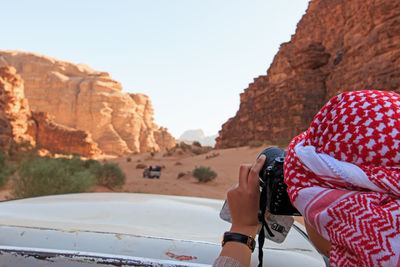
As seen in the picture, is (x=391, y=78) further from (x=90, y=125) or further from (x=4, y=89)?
(x=90, y=125)

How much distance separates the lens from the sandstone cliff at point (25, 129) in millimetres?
16498

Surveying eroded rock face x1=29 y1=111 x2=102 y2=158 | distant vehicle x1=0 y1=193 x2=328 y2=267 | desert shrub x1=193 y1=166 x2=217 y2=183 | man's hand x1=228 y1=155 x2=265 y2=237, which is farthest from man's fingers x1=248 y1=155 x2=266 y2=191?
eroded rock face x1=29 y1=111 x2=102 y2=158

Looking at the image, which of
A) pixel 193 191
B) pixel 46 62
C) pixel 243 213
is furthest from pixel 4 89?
pixel 46 62

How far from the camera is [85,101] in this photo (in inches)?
2048

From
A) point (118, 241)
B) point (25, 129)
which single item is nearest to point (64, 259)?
point (118, 241)

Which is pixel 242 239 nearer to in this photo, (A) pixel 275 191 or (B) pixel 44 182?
(A) pixel 275 191

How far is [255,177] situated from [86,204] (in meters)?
1.41

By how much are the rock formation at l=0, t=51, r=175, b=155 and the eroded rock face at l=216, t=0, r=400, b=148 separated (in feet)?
88.8

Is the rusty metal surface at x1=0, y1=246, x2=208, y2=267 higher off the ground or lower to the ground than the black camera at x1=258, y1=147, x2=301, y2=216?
lower

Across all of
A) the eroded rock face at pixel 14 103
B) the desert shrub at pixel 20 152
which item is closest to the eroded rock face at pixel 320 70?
the desert shrub at pixel 20 152

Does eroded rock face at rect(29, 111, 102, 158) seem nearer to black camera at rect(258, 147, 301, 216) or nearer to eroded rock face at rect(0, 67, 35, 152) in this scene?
eroded rock face at rect(0, 67, 35, 152)

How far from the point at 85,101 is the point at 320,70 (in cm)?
4376

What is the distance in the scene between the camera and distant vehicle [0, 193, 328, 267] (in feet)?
3.14

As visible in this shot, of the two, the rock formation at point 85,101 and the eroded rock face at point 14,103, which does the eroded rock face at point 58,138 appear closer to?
the eroded rock face at point 14,103
